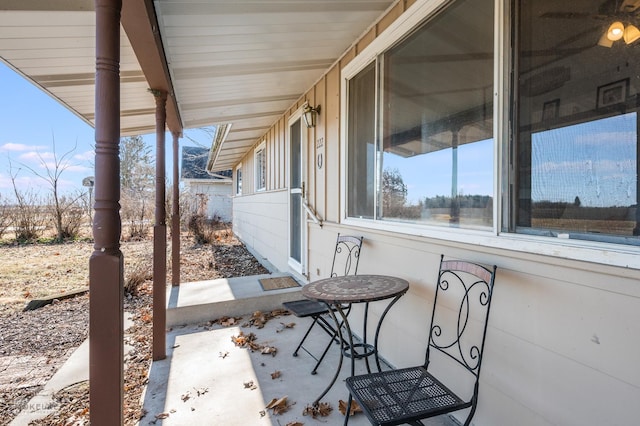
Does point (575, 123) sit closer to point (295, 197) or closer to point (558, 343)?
point (558, 343)

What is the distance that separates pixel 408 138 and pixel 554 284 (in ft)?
4.62

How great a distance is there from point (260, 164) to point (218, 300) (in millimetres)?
4755

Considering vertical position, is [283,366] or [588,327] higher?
[588,327]

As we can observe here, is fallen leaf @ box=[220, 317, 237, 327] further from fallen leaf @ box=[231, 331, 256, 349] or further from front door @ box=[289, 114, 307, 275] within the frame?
front door @ box=[289, 114, 307, 275]

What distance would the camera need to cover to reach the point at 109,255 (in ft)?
4.57

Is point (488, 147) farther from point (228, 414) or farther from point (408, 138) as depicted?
point (228, 414)

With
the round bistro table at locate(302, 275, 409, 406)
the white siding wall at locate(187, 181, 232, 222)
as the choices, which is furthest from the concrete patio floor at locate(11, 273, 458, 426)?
the white siding wall at locate(187, 181, 232, 222)

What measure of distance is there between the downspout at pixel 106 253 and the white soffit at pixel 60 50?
0.85 metres

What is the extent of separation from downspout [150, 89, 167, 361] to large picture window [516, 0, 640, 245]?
2.61 metres

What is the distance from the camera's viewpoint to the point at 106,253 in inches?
55.0

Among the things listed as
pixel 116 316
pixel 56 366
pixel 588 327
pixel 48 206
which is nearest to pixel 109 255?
pixel 116 316

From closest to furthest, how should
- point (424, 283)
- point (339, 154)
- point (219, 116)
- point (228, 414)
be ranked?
point (228, 414)
point (424, 283)
point (339, 154)
point (219, 116)

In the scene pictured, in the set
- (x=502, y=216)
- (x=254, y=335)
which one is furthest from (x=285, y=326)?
(x=502, y=216)

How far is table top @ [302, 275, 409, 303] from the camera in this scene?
1.90 meters
